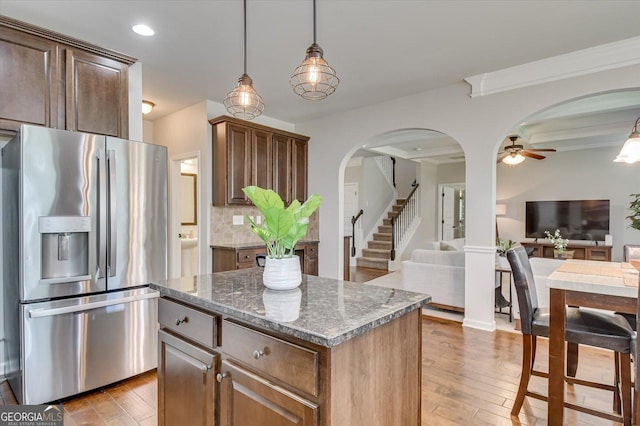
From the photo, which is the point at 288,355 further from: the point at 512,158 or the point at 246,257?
the point at 512,158

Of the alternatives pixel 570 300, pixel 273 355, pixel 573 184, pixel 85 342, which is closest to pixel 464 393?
pixel 570 300

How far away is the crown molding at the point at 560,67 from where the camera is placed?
3029 millimetres

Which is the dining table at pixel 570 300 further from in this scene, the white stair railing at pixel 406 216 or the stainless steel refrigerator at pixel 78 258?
the white stair railing at pixel 406 216

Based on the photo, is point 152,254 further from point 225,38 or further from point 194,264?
point 194,264

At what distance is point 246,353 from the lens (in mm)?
1287

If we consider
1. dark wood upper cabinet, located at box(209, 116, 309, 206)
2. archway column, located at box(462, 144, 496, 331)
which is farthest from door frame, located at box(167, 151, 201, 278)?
archway column, located at box(462, 144, 496, 331)

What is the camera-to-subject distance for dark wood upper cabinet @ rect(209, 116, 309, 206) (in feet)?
14.3

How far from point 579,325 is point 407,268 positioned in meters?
2.71

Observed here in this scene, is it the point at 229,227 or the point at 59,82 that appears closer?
the point at 59,82

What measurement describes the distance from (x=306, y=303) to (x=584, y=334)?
1637mm

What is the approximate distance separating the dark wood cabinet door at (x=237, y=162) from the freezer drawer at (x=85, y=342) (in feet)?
6.20

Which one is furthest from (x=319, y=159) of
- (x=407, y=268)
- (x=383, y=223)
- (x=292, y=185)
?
(x=383, y=223)

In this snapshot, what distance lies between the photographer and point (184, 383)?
160 centimetres

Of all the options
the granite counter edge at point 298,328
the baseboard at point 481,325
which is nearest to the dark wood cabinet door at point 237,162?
the granite counter edge at point 298,328
